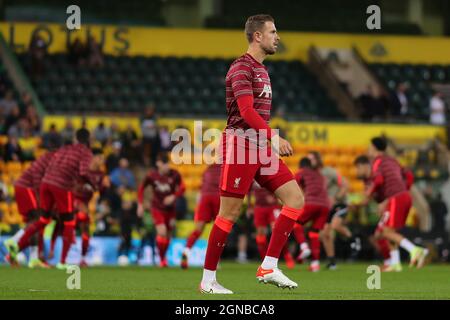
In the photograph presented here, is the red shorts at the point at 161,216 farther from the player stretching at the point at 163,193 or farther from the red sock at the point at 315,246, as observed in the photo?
the red sock at the point at 315,246

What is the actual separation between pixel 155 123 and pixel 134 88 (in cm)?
318

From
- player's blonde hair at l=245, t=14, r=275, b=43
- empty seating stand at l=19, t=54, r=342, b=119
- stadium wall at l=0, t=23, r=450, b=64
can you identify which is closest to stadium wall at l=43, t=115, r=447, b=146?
empty seating stand at l=19, t=54, r=342, b=119

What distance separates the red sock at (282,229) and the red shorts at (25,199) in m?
9.31

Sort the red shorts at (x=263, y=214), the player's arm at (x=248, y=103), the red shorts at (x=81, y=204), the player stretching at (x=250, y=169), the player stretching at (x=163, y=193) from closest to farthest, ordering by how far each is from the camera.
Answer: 1. the player's arm at (x=248, y=103)
2. the player stretching at (x=250, y=169)
3. the red shorts at (x=81, y=204)
4. the player stretching at (x=163, y=193)
5. the red shorts at (x=263, y=214)

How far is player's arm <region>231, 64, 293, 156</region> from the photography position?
11781 mm

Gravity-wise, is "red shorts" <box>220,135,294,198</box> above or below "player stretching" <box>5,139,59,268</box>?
above

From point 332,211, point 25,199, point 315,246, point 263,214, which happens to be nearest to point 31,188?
point 25,199

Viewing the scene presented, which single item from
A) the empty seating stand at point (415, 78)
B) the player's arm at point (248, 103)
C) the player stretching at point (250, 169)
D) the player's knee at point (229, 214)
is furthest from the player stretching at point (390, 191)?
the empty seating stand at point (415, 78)

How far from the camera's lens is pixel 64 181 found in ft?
62.6

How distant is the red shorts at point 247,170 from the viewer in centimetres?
1211

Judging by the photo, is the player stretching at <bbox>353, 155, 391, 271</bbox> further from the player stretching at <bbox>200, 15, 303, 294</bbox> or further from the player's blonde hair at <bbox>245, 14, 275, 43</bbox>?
the player's blonde hair at <bbox>245, 14, 275, 43</bbox>

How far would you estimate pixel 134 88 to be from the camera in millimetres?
32125

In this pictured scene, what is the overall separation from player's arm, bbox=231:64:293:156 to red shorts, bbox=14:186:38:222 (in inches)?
372

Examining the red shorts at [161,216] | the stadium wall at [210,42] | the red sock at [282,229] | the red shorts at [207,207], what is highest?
the stadium wall at [210,42]
